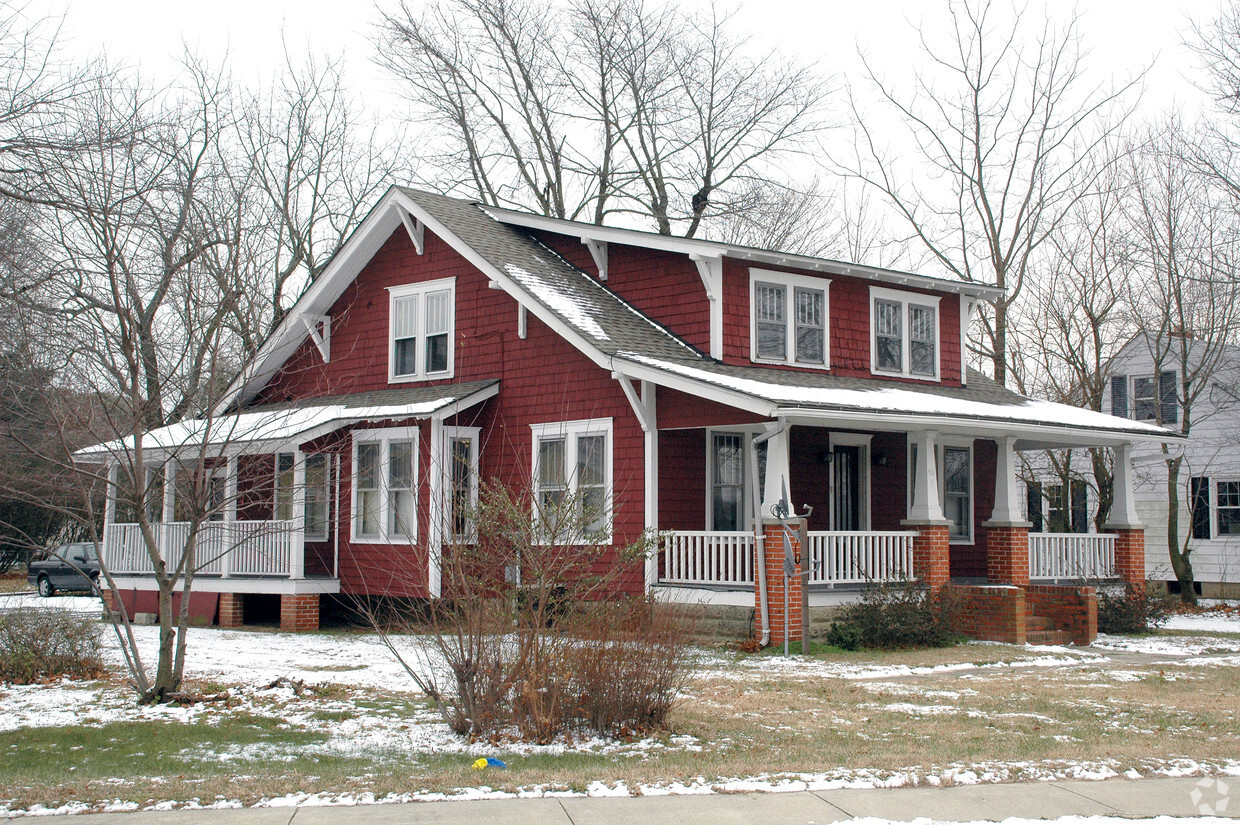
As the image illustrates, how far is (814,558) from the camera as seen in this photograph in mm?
16969

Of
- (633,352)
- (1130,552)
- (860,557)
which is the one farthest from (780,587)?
(1130,552)

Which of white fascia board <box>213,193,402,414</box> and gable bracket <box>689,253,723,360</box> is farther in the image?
white fascia board <box>213,193,402,414</box>

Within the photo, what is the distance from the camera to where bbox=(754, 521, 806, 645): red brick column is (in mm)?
15836

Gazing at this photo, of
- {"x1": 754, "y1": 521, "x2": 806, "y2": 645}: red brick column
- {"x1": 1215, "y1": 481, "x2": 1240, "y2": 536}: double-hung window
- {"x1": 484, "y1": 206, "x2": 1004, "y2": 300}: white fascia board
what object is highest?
{"x1": 484, "y1": 206, "x2": 1004, "y2": 300}: white fascia board

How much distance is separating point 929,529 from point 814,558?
196 cm

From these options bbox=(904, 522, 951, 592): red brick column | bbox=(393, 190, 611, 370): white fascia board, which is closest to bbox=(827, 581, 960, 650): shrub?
bbox=(904, 522, 951, 592): red brick column

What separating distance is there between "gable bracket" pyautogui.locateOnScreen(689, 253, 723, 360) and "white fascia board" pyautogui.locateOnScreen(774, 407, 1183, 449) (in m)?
2.71

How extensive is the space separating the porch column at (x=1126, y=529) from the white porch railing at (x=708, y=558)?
7.50m

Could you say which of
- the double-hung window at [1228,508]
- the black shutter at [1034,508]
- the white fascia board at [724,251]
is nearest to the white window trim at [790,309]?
the white fascia board at [724,251]

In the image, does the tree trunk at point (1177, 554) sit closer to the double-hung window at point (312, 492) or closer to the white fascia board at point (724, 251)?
the white fascia board at point (724, 251)

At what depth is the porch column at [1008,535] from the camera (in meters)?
18.9

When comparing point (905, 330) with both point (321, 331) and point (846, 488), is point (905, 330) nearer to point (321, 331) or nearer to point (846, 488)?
point (846, 488)

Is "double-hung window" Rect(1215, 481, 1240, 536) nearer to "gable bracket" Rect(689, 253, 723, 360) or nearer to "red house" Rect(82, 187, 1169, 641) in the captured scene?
"red house" Rect(82, 187, 1169, 641)

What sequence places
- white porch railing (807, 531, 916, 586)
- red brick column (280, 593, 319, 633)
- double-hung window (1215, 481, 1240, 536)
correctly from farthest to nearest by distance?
double-hung window (1215, 481, 1240, 536), red brick column (280, 593, 319, 633), white porch railing (807, 531, 916, 586)
